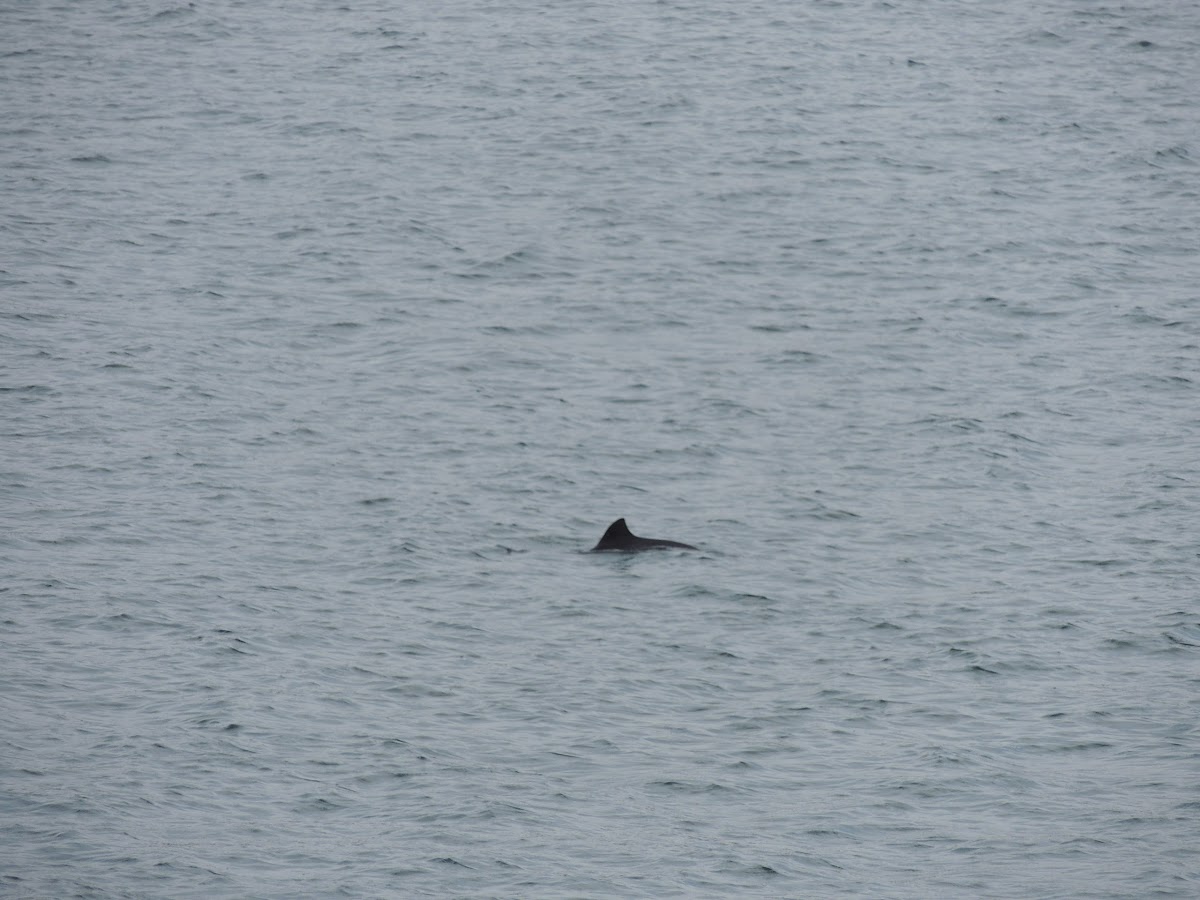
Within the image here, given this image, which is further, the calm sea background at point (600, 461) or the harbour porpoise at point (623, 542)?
the harbour porpoise at point (623, 542)

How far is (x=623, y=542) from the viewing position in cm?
2981

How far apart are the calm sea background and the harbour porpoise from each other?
0.33 meters

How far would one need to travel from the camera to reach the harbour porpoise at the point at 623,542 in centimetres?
2970

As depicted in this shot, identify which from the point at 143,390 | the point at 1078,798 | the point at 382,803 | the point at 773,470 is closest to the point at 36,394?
the point at 143,390

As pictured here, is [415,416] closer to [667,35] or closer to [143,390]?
[143,390]

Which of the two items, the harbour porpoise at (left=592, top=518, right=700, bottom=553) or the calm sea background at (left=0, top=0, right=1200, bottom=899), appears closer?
the calm sea background at (left=0, top=0, right=1200, bottom=899)

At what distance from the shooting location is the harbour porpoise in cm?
2970

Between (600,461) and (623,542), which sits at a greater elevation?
(623,542)

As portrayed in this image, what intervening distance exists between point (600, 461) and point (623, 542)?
431cm

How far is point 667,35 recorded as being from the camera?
209ft

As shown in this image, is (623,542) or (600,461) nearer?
(623,542)

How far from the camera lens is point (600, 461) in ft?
111

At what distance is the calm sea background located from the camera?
2183cm

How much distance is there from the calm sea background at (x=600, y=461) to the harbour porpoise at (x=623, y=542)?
0.33 meters
